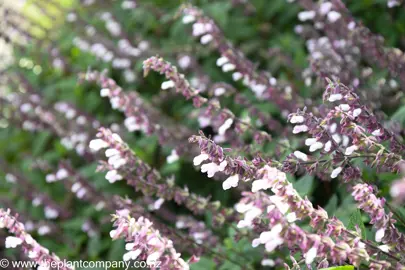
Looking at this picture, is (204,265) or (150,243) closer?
(150,243)

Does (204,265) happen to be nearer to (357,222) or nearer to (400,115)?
(357,222)

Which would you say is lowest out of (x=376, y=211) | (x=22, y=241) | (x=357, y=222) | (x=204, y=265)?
(x=204, y=265)

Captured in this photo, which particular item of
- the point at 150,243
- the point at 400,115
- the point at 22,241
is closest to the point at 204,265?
the point at 22,241

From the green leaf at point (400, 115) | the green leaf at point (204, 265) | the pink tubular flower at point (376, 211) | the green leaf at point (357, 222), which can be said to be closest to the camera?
the pink tubular flower at point (376, 211)

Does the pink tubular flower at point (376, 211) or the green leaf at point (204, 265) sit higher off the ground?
the pink tubular flower at point (376, 211)

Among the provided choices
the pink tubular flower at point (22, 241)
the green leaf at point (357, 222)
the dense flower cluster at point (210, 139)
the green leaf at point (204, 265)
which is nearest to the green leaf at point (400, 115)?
the dense flower cluster at point (210, 139)

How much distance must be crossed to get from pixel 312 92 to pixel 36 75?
3.42m

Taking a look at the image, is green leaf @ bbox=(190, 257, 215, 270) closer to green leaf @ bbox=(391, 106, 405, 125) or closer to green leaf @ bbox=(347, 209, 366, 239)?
green leaf @ bbox=(347, 209, 366, 239)

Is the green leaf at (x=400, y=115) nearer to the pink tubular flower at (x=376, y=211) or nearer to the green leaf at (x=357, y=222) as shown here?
the green leaf at (x=357, y=222)

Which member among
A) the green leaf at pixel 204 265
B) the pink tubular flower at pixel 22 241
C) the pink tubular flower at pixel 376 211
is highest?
the pink tubular flower at pixel 376 211

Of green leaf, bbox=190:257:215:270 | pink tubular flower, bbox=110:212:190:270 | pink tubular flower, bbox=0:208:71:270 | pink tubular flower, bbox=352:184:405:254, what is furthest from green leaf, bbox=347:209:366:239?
pink tubular flower, bbox=0:208:71:270

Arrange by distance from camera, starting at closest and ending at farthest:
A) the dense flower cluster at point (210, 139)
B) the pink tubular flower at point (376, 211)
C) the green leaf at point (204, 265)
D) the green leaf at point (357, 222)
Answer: the pink tubular flower at point (376, 211) < the dense flower cluster at point (210, 139) < the green leaf at point (357, 222) < the green leaf at point (204, 265)

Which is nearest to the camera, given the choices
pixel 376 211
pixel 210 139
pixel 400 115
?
pixel 376 211

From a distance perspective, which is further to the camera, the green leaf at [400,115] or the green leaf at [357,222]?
the green leaf at [400,115]
